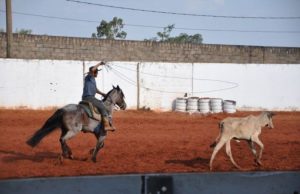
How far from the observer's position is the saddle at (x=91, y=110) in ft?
38.3

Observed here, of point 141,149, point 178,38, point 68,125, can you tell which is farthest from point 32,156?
point 178,38

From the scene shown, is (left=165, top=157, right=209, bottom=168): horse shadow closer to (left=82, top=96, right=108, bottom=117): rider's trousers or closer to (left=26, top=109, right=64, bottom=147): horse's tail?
(left=82, top=96, right=108, bottom=117): rider's trousers

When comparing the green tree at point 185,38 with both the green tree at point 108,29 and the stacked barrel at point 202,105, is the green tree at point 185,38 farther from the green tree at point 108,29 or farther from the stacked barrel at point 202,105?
the stacked barrel at point 202,105

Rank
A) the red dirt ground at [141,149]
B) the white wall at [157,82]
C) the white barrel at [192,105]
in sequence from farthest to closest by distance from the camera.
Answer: the white barrel at [192,105] < the white wall at [157,82] < the red dirt ground at [141,149]

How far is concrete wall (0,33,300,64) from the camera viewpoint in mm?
26125

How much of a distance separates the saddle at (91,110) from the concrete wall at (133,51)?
1499cm

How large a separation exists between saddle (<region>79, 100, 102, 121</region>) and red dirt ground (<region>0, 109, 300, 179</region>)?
1056mm

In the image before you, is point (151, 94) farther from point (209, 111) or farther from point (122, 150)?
point (122, 150)

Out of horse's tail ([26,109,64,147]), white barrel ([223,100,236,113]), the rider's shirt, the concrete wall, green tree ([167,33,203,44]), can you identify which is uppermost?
green tree ([167,33,203,44])

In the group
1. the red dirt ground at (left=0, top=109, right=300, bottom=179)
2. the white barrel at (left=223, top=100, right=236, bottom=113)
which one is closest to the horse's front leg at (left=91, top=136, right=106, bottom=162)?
the red dirt ground at (left=0, top=109, right=300, bottom=179)

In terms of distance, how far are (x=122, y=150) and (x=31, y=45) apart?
14408 millimetres

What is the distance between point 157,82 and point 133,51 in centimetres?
427

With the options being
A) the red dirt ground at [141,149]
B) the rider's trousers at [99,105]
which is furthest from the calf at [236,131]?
the rider's trousers at [99,105]

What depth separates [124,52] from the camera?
28.7 meters
